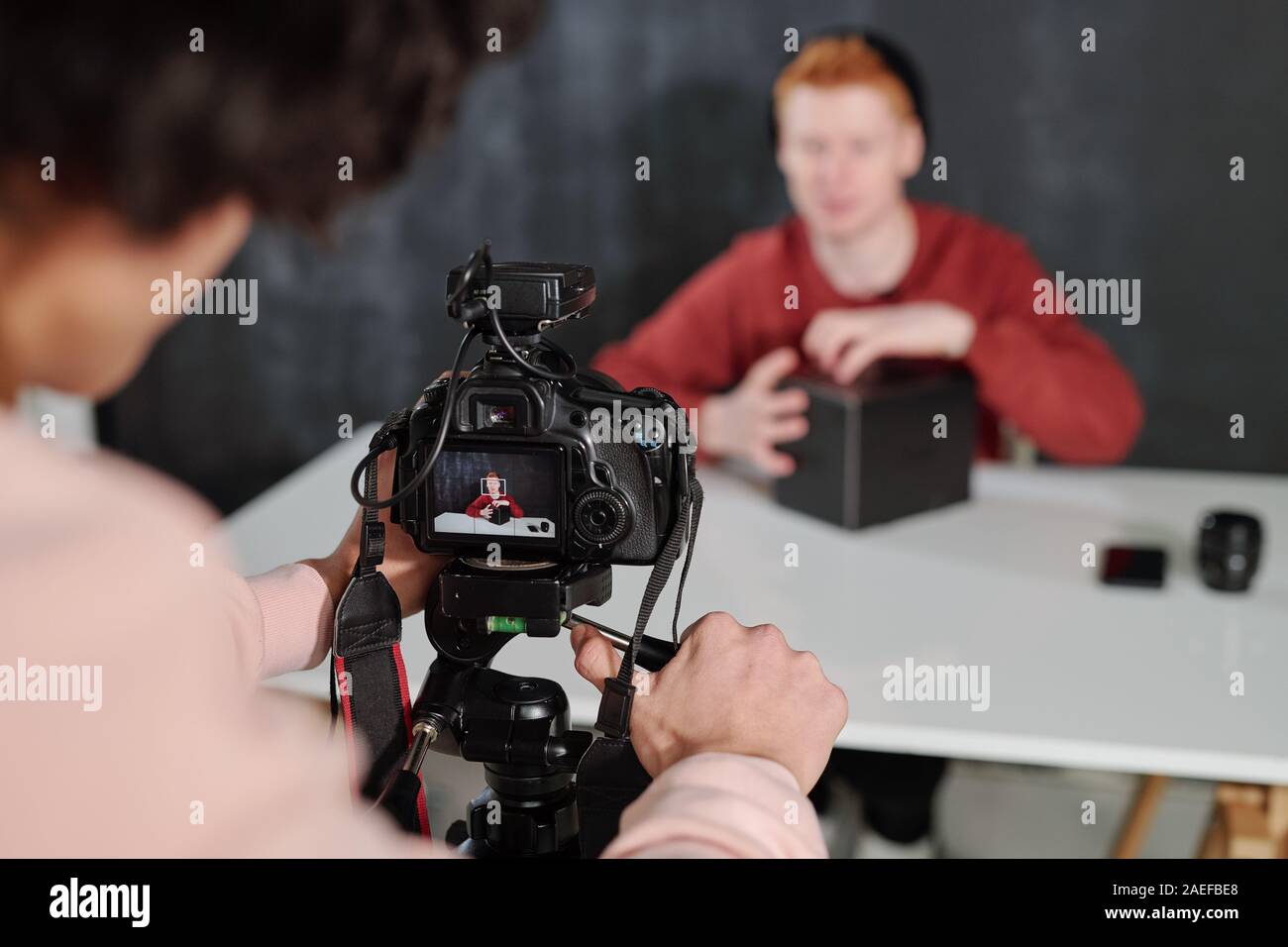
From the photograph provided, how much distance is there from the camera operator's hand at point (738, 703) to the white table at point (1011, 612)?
0.49m

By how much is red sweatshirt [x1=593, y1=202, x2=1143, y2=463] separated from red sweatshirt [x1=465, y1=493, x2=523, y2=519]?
135cm

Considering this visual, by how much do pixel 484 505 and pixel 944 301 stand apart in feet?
5.56

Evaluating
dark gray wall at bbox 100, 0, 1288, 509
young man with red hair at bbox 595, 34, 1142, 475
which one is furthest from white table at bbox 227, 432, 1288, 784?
dark gray wall at bbox 100, 0, 1288, 509

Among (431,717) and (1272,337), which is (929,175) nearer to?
(1272,337)

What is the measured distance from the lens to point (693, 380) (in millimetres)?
2482

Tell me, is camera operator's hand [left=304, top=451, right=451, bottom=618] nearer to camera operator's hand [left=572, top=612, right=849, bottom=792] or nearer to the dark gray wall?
camera operator's hand [left=572, top=612, right=849, bottom=792]

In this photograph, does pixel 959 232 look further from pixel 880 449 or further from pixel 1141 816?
pixel 1141 816

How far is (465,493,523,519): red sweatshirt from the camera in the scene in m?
0.88

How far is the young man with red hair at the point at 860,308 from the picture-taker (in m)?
1.99

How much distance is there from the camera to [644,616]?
2.88 ft

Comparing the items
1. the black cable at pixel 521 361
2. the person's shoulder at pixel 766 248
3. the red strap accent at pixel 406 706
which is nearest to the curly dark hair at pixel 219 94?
the black cable at pixel 521 361

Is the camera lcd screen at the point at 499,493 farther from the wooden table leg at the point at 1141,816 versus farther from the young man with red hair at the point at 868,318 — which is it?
the wooden table leg at the point at 1141,816

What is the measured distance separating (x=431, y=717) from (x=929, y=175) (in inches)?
80.9

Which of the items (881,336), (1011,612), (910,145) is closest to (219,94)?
(1011,612)
